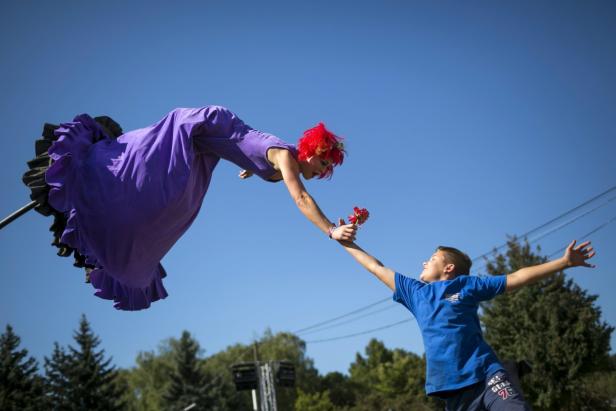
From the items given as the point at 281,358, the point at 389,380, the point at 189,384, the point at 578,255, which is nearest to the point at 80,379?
the point at 189,384

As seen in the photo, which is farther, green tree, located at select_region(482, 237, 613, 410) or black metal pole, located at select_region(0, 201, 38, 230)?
green tree, located at select_region(482, 237, 613, 410)

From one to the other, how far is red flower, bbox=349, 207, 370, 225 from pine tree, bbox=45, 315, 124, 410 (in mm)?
25271

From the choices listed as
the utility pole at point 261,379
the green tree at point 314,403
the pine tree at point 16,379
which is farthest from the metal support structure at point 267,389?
the green tree at point 314,403

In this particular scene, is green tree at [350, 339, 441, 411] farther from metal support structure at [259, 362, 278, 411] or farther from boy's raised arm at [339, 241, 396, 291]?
boy's raised arm at [339, 241, 396, 291]

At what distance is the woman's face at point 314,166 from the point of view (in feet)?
9.25

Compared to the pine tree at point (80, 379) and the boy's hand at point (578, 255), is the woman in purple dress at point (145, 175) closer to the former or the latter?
the boy's hand at point (578, 255)

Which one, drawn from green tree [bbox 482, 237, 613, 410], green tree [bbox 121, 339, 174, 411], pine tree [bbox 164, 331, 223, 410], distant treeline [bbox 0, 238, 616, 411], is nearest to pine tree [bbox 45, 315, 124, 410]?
distant treeline [bbox 0, 238, 616, 411]

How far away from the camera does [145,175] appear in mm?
2562

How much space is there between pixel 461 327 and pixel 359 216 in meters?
0.75

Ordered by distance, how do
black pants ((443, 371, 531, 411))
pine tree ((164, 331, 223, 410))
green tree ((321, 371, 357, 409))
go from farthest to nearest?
green tree ((321, 371, 357, 409)) → pine tree ((164, 331, 223, 410)) → black pants ((443, 371, 531, 411))

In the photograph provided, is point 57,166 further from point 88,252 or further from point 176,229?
point 176,229

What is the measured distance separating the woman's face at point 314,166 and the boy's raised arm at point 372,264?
15.3 inches

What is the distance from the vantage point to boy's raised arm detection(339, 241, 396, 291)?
2.81 meters

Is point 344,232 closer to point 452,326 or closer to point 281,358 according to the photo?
point 452,326
